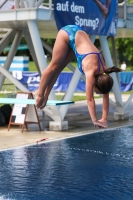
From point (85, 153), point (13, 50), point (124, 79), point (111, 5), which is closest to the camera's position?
point (85, 153)

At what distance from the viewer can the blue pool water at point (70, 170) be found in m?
8.79

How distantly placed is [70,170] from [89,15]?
671 cm

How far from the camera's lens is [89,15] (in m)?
16.0

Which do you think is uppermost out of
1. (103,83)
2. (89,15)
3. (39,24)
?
(103,83)

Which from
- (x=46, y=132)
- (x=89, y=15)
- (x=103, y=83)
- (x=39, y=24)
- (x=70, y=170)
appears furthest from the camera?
(x=39, y=24)

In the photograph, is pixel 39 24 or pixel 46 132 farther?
pixel 39 24

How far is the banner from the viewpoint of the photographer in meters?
15.1

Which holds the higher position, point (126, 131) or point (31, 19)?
point (31, 19)

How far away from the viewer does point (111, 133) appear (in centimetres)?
1598

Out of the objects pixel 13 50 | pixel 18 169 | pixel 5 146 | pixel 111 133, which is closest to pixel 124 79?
pixel 13 50

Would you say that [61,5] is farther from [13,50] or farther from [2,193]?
[2,193]

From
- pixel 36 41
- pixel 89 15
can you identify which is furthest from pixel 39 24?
pixel 89 15

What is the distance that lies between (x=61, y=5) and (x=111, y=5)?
252 centimetres

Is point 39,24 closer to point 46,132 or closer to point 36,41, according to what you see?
point 36,41
